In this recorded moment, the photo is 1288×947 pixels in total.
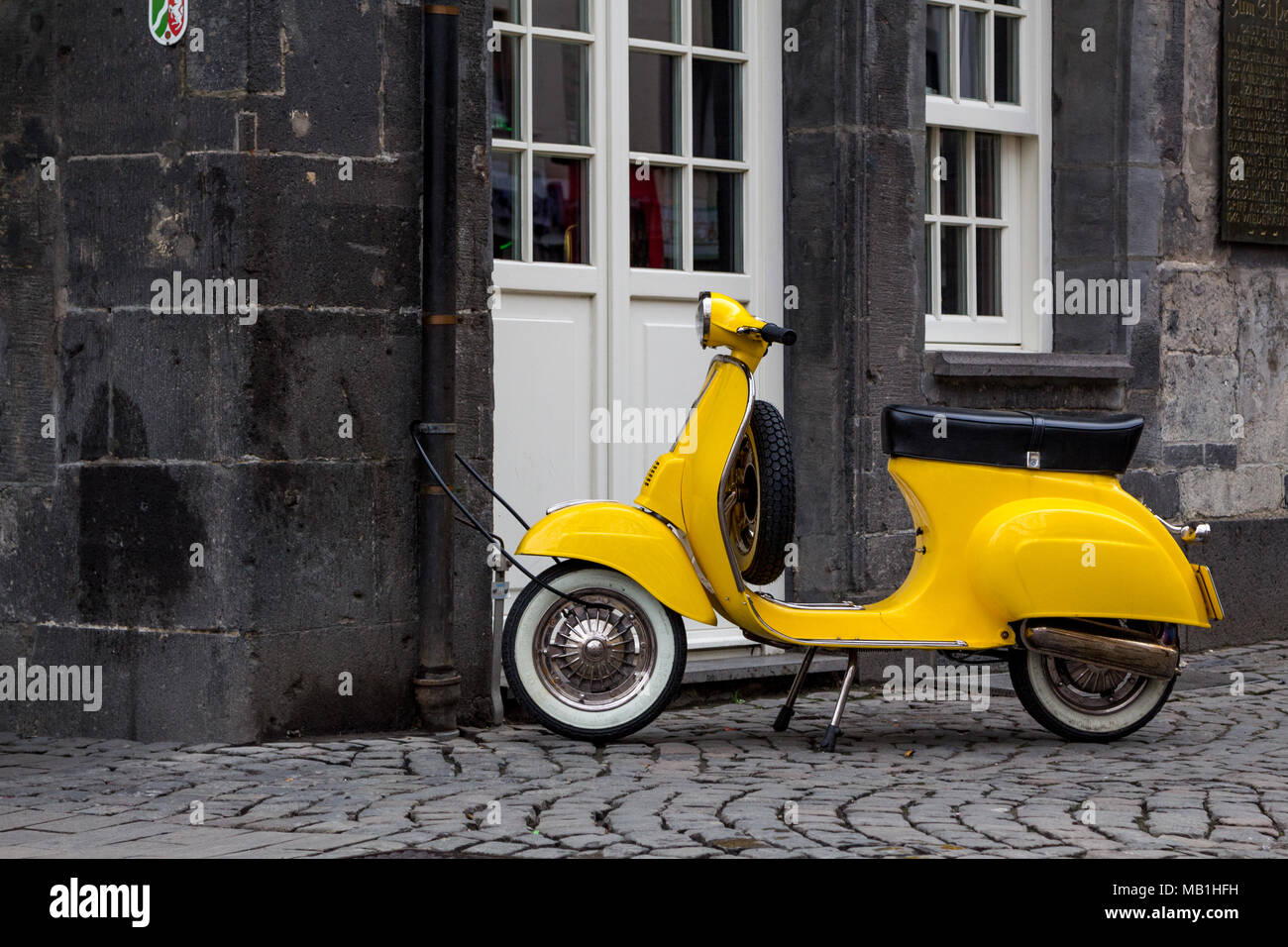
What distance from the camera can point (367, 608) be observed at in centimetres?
650

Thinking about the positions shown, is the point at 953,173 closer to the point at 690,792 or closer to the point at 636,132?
the point at 636,132

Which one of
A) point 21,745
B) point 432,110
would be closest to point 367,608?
point 21,745

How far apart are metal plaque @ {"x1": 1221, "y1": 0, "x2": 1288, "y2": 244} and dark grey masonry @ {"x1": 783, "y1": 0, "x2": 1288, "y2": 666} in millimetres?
85

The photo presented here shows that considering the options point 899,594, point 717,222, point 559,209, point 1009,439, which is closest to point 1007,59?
point 717,222

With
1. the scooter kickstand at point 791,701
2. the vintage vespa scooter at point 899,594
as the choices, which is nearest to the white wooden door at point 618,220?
the vintage vespa scooter at point 899,594

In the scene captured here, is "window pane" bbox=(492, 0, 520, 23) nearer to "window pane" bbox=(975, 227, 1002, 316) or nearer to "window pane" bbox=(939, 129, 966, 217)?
"window pane" bbox=(939, 129, 966, 217)

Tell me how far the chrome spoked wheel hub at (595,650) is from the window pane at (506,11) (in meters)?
2.44

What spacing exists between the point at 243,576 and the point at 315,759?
0.73 meters

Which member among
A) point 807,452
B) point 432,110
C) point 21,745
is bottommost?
point 21,745

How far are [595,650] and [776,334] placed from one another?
1249mm

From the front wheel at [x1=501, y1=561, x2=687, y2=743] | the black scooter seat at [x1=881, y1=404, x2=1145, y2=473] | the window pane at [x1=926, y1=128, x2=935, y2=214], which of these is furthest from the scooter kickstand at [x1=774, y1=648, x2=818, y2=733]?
the window pane at [x1=926, y1=128, x2=935, y2=214]

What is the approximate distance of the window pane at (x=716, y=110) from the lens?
779 cm

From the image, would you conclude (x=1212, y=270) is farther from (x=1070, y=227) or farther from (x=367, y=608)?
(x=367, y=608)

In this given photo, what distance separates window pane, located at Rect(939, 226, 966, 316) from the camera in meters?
8.74
